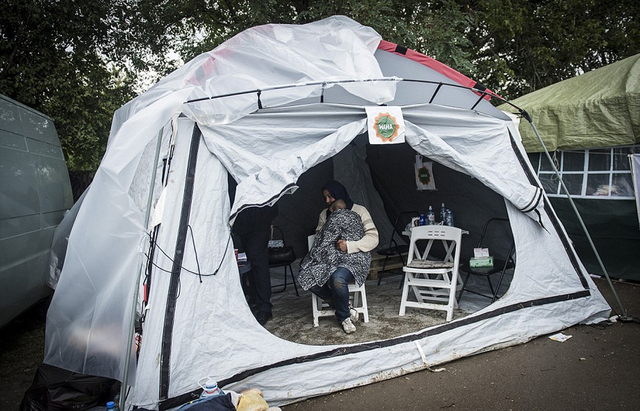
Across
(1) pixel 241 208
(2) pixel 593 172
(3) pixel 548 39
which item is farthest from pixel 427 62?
(3) pixel 548 39

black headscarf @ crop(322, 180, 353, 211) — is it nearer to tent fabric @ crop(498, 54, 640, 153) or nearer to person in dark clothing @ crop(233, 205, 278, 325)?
person in dark clothing @ crop(233, 205, 278, 325)

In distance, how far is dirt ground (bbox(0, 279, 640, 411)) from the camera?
3.02 meters

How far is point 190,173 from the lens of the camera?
3.21m

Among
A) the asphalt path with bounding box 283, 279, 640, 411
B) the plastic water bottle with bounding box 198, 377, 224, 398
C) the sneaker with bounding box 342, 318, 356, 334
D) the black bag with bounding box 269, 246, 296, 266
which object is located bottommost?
the asphalt path with bounding box 283, 279, 640, 411

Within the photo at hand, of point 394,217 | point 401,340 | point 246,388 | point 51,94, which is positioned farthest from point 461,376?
point 51,94

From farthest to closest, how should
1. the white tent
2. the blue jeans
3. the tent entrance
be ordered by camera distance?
the tent entrance → the blue jeans → the white tent

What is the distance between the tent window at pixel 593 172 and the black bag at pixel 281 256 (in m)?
3.78

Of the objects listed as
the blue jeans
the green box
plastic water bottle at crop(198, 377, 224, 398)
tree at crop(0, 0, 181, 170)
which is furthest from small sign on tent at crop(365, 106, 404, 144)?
tree at crop(0, 0, 181, 170)

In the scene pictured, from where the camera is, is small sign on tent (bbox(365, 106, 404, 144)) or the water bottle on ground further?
the water bottle on ground

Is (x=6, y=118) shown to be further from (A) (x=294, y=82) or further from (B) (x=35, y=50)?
(B) (x=35, y=50)

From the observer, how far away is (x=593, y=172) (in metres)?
5.89

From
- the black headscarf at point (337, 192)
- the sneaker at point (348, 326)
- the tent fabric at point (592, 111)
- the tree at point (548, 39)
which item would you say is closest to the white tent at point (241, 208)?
the sneaker at point (348, 326)

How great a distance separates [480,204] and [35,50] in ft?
22.8

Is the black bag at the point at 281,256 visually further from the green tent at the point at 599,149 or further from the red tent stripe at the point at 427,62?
the green tent at the point at 599,149
